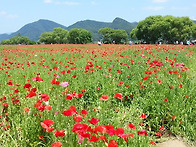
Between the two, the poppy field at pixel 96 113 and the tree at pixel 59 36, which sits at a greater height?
the tree at pixel 59 36

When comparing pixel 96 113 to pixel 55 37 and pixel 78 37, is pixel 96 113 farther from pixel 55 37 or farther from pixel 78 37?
pixel 55 37

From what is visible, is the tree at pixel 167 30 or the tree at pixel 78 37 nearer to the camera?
the tree at pixel 167 30

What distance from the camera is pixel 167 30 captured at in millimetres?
54812

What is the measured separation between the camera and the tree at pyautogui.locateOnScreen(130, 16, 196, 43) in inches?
2112

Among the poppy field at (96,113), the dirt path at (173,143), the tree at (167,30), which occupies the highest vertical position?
the tree at (167,30)

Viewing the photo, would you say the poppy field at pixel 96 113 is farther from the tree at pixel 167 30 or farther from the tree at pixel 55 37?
the tree at pixel 55 37

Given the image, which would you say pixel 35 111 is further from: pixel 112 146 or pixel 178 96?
pixel 178 96

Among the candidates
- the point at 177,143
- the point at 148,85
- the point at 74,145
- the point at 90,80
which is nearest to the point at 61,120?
the point at 74,145

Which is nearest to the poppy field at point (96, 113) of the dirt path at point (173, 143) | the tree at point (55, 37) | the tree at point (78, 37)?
the dirt path at point (173, 143)

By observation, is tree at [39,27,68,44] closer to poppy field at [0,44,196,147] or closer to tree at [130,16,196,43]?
tree at [130,16,196,43]

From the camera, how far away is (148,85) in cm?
461

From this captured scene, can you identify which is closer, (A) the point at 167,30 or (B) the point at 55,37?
(A) the point at 167,30

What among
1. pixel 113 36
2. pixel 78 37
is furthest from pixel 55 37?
pixel 113 36

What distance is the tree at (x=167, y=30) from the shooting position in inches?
2112
